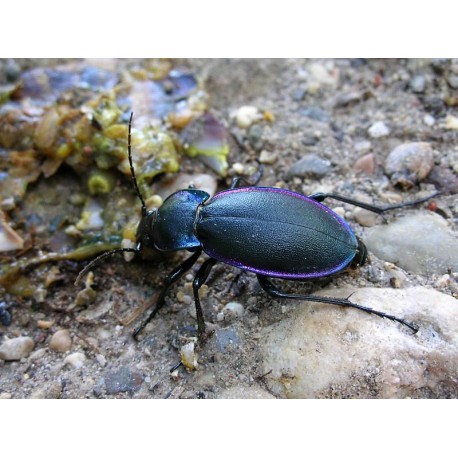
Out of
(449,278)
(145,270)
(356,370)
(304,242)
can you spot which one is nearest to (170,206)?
(145,270)

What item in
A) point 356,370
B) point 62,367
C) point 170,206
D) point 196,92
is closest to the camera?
point 356,370

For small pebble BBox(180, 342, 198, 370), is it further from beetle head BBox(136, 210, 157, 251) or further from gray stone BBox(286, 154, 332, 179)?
gray stone BBox(286, 154, 332, 179)

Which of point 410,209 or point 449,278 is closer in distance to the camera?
point 449,278

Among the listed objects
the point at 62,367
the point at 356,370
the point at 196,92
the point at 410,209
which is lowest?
the point at 62,367

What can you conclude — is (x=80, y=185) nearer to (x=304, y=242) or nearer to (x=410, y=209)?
(x=304, y=242)

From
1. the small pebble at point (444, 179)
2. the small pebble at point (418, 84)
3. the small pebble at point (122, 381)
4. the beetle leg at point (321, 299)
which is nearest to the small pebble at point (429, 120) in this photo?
the small pebble at point (418, 84)

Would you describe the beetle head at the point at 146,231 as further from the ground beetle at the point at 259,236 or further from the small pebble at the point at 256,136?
the small pebble at the point at 256,136

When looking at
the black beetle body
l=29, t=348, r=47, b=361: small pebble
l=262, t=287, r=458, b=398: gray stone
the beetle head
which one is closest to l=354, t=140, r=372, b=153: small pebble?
the black beetle body

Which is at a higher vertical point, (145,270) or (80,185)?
(80,185)
